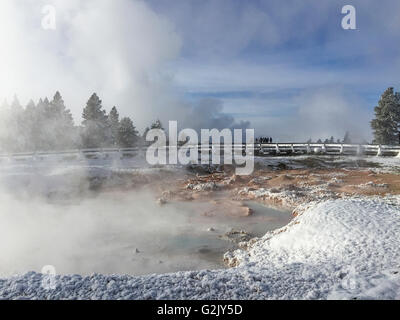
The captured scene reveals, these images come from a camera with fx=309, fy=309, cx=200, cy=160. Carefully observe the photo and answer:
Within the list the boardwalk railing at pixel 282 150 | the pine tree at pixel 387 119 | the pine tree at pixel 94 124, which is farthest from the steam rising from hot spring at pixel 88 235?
the pine tree at pixel 387 119

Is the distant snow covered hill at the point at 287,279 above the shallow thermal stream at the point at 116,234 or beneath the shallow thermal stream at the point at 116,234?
above

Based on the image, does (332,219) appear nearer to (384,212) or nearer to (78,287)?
(384,212)

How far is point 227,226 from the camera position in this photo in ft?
55.9

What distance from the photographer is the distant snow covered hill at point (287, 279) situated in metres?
7.58

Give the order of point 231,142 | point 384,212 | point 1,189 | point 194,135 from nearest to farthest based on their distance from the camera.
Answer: point 384,212
point 1,189
point 231,142
point 194,135

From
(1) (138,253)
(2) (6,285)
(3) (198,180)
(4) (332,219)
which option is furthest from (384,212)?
(3) (198,180)

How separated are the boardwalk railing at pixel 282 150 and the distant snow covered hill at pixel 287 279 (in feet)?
92.1

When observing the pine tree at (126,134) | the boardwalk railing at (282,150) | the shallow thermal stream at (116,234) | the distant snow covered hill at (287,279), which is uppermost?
the pine tree at (126,134)

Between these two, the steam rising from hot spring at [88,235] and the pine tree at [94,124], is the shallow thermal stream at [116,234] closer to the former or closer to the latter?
the steam rising from hot spring at [88,235]

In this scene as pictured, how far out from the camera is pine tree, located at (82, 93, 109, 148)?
187 feet

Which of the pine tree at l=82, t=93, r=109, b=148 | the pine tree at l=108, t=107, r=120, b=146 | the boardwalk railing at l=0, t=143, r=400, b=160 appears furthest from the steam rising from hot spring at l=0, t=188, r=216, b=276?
the pine tree at l=108, t=107, r=120, b=146

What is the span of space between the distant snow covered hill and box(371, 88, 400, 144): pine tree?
4391 centimetres

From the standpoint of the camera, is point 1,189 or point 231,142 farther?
point 231,142
